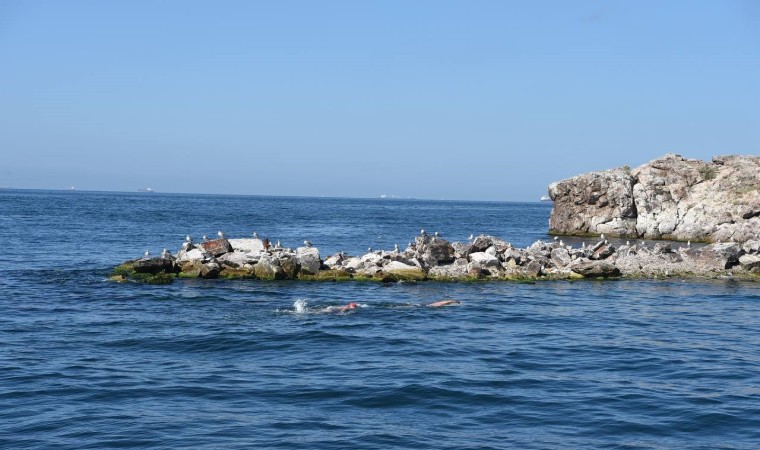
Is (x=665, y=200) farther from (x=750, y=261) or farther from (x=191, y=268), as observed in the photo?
(x=191, y=268)

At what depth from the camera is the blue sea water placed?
14.9 meters

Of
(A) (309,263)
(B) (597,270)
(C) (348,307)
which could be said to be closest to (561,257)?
(B) (597,270)

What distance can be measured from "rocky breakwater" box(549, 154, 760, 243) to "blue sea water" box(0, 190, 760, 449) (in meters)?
32.8

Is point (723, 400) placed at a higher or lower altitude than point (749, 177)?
lower

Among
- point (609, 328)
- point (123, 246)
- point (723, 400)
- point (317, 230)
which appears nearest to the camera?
point (723, 400)

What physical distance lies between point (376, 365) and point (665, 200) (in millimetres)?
58027

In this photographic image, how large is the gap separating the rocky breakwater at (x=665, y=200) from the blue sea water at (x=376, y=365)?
108 ft

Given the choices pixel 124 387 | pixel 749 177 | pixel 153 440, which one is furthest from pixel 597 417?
pixel 749 177

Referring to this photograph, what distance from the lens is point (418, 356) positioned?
21.4 m

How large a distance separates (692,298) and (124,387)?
24.7m

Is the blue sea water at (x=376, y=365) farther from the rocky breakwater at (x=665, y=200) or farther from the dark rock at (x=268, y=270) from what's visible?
the rocky breakwater at (x=665, y=200)

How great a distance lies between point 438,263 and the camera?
128 ft

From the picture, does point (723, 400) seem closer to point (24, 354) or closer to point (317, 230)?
point (24, 354)

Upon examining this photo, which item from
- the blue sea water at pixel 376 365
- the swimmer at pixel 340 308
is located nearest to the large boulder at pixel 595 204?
the blue sea water at pixel 376 365
